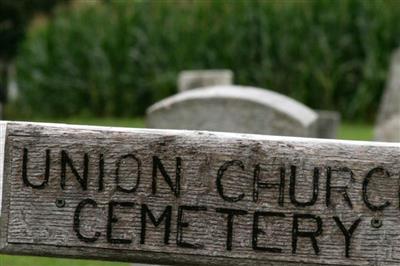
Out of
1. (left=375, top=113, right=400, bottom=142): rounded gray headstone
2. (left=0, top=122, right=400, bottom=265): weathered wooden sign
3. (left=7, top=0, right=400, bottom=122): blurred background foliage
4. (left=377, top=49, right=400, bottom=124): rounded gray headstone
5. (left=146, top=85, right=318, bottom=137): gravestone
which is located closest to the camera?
(left=0, top=122, right=400, bottom=265): weathered wooden sign

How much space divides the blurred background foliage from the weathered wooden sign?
1674cm

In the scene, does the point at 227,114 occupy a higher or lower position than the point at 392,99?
lower

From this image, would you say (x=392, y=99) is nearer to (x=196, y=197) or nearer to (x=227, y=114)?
(x=227, y=114)

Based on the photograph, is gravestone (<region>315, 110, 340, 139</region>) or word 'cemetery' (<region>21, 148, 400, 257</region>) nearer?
word 'cemetery' (<region>21, 148, 400, 257</region>)

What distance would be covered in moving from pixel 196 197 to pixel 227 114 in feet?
14.3

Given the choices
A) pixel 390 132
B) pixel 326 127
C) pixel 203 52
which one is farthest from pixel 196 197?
pixel 203 52

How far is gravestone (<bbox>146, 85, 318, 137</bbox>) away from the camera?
816 centimetres

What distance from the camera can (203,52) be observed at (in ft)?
70.8

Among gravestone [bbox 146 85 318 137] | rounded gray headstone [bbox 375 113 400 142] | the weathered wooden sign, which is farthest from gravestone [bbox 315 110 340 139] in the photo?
the weathered wooden sign

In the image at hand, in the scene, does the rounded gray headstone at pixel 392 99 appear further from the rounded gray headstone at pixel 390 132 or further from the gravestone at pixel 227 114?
the gravestone at pixel 227 114

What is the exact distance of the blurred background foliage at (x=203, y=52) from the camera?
2091 centimetres

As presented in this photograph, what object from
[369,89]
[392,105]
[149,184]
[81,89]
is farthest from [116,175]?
[81,89]

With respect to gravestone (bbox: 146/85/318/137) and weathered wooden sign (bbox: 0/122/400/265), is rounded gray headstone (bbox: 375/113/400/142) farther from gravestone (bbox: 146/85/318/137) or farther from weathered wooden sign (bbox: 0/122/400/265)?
weathered wooden sign (bbox: 0/122/400/265)

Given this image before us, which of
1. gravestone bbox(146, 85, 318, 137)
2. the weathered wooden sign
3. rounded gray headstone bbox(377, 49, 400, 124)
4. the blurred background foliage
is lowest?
the weathered wooden sign
